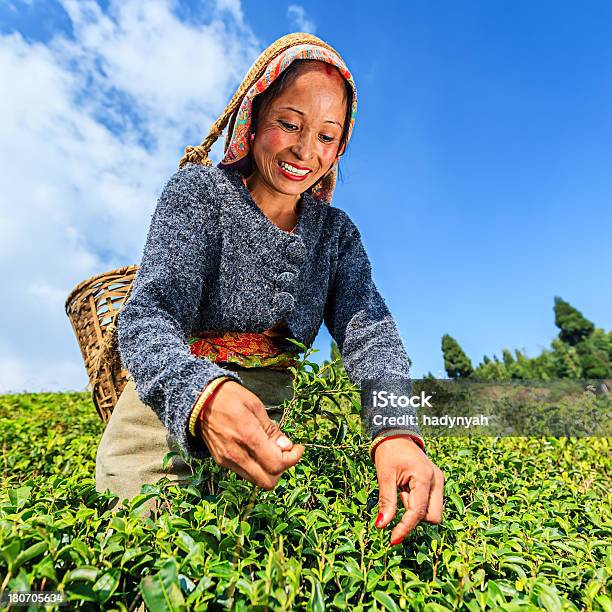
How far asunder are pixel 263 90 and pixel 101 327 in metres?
1.40

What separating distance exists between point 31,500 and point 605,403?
6050 millimetres

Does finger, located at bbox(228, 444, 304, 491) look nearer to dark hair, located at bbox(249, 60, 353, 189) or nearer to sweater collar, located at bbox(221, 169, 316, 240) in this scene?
sweater collar, located at bbox(221, 169, 316, 240)

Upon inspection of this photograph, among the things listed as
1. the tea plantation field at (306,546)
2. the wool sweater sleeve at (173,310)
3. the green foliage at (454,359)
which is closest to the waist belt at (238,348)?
the wool sweater sleeve at (173,310)

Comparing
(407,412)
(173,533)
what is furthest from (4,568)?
(407,412)

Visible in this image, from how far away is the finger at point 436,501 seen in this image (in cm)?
142

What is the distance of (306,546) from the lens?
50.0 inches

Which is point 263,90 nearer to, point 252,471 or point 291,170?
point 291,170

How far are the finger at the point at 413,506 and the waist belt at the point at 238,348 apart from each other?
745 mm

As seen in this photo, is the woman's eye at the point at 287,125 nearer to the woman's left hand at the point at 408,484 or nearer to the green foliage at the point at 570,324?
the woman's left hand at the point at 408,484

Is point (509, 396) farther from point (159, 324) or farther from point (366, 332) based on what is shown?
point (159, 324)

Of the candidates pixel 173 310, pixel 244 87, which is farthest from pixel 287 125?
pixel 173 310

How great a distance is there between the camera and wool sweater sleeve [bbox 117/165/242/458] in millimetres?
1279

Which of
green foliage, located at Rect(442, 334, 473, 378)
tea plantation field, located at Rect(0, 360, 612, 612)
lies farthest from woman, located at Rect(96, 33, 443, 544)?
green foliage, located at Rect(442, 334, 473, 378)

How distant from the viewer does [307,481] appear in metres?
1.62
